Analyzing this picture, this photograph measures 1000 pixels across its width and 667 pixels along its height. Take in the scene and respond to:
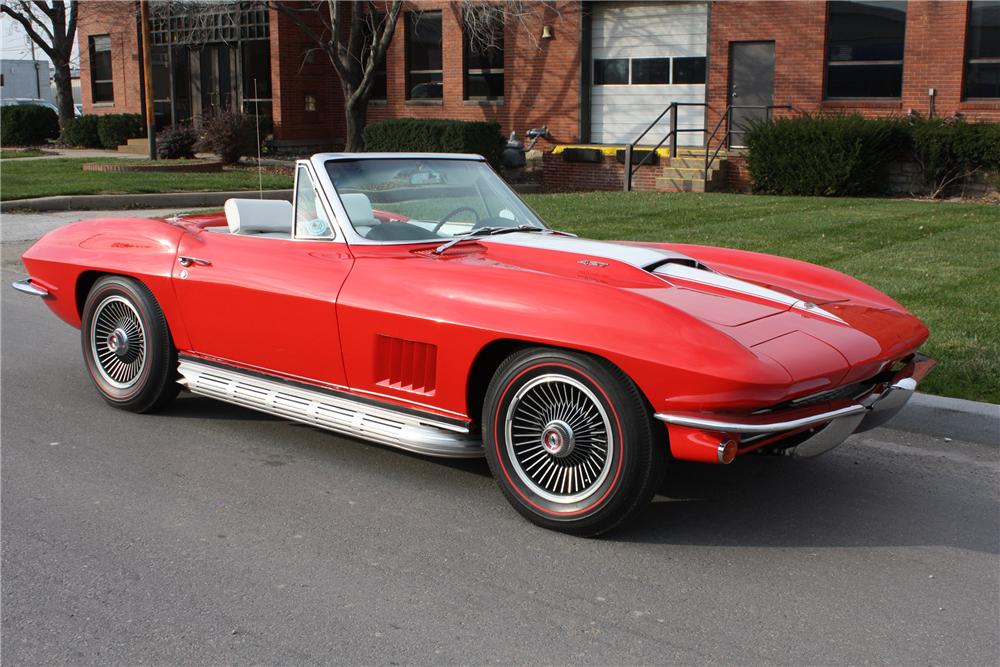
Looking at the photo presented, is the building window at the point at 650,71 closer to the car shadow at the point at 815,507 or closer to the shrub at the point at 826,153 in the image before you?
the shrub at the point at 826,153

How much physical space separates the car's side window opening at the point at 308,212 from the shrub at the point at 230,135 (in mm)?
19658

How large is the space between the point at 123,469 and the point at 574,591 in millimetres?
2433

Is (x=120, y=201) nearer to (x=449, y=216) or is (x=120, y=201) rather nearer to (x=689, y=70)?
(x=449, y=216)

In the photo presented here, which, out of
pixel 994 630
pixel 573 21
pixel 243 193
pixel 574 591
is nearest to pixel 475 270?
pixel 574 591

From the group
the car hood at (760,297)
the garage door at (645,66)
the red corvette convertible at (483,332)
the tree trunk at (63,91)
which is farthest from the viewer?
the tree trunk at (63,91)

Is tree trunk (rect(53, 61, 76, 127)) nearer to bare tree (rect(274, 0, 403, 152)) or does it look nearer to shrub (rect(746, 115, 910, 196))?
bare tree (rect(274, 0, 403, 152))

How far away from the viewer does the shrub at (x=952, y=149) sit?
17.9m

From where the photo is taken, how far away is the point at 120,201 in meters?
→ 16.8

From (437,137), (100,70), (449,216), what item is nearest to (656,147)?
(437,137)

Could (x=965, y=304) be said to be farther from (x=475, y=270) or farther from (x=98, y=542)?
(x=98, y=542)

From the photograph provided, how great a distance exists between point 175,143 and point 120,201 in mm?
9448

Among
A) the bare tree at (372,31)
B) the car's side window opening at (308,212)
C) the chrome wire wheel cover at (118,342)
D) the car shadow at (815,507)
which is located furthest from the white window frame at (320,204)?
the bare tree at (372,31)

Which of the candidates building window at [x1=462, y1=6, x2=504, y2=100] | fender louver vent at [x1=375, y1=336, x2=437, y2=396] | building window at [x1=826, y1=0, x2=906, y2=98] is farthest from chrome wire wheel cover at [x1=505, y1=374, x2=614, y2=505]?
building window at [x1=462, y1=6, x2=504, y2=100]

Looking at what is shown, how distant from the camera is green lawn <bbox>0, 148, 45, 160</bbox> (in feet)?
90.9
